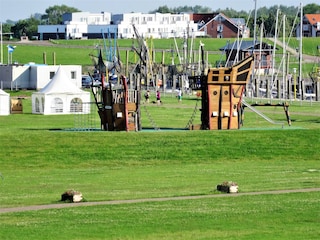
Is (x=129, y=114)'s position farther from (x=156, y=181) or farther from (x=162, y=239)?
(x=162, y=239)

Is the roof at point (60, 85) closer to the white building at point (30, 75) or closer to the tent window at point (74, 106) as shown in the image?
the tent window at point (74, 106)

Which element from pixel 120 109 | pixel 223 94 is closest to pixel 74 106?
pixel 120 109

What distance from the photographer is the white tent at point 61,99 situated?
7312cm

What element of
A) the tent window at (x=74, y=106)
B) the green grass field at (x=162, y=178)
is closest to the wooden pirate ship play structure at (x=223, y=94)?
the green grass field at (x=162, y=178)

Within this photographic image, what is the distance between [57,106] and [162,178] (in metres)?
34.5

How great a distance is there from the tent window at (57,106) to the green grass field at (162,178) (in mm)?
7513

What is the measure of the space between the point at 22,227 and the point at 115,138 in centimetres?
2192

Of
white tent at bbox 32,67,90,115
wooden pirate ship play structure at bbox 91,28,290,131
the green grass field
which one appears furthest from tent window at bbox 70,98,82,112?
wooden pirate ship play structure at bbox 91,28,290,131

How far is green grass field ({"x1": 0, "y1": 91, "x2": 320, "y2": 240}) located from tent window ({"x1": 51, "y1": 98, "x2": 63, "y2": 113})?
751 cm

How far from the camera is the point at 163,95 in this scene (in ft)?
345

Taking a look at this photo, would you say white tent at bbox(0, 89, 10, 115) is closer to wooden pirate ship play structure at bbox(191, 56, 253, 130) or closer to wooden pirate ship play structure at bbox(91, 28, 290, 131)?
wooden pirate ship play structure at bbox(91, 28, 290, 131)

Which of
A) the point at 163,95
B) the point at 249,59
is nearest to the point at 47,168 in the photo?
the point at 249,59

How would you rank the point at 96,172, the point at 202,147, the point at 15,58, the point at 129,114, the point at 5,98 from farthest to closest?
the point at 15,58 < the point at 5,98 < the point at 129,114 < the point at 202,147 < the point at 96,172

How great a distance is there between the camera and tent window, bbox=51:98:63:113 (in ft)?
241
